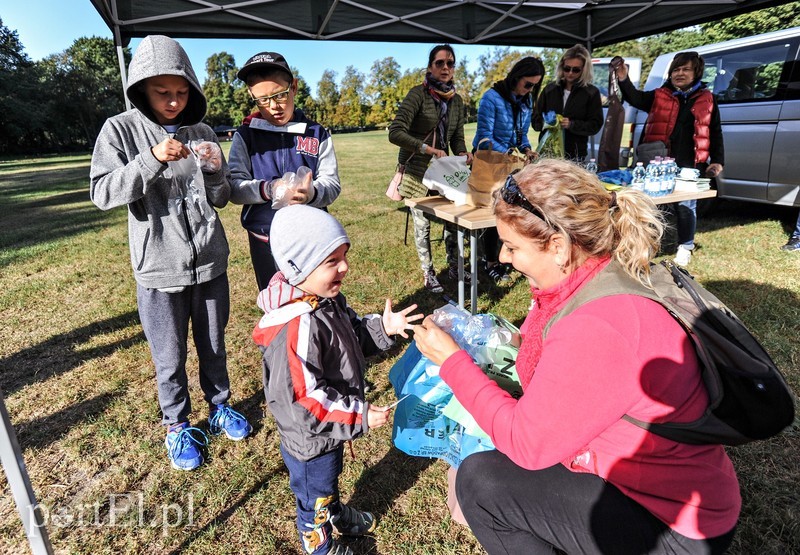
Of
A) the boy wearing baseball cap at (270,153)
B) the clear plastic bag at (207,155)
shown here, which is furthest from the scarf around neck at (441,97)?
the clear plastic bag at (207,155)

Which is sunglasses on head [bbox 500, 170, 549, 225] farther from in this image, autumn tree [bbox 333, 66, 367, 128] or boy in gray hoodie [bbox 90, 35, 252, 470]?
autumn tree [bbox 333, 66, 367, 128]

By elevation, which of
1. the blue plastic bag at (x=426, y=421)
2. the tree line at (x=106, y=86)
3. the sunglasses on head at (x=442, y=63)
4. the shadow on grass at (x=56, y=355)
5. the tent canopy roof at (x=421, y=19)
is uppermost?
the tree line at (x=106, y=86)

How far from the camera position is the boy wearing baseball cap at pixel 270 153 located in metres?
2.26

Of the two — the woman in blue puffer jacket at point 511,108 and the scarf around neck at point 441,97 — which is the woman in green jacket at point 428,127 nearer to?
the scarf around neck at point 441,97

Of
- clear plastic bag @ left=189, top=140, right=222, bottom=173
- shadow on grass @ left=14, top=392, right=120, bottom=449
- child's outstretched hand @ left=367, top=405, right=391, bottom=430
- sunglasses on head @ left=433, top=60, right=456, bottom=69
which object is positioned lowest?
shadow on grass @ left=14, top=392, right=120, bottom=449

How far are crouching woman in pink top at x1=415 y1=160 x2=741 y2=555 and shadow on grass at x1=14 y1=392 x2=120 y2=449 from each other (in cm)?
248

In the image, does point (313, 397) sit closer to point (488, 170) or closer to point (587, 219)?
point (587, 219)

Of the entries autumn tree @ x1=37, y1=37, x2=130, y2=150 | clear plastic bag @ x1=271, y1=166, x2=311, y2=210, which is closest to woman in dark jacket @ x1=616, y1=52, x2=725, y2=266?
clear plastic bag @ x1=271, y1=166, x2=311, y2=210

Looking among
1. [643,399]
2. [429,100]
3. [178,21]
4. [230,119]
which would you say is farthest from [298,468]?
[230,119]

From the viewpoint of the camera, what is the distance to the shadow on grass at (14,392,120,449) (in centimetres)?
261

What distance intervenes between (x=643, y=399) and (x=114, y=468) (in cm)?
256

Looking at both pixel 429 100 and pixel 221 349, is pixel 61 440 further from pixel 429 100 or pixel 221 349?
pixel 429 100

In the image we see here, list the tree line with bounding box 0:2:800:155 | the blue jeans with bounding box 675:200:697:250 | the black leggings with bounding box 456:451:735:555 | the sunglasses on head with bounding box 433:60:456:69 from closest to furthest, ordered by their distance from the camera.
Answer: the black leggings with bounding box 456:451:735:555 → the sunglasses on head with bounding box 433:60:456:69 → the blue jeans with bounding box 675:200:697:250 → the tree line with bounding box 0:2:800:155

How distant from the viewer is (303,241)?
4.87 ft
